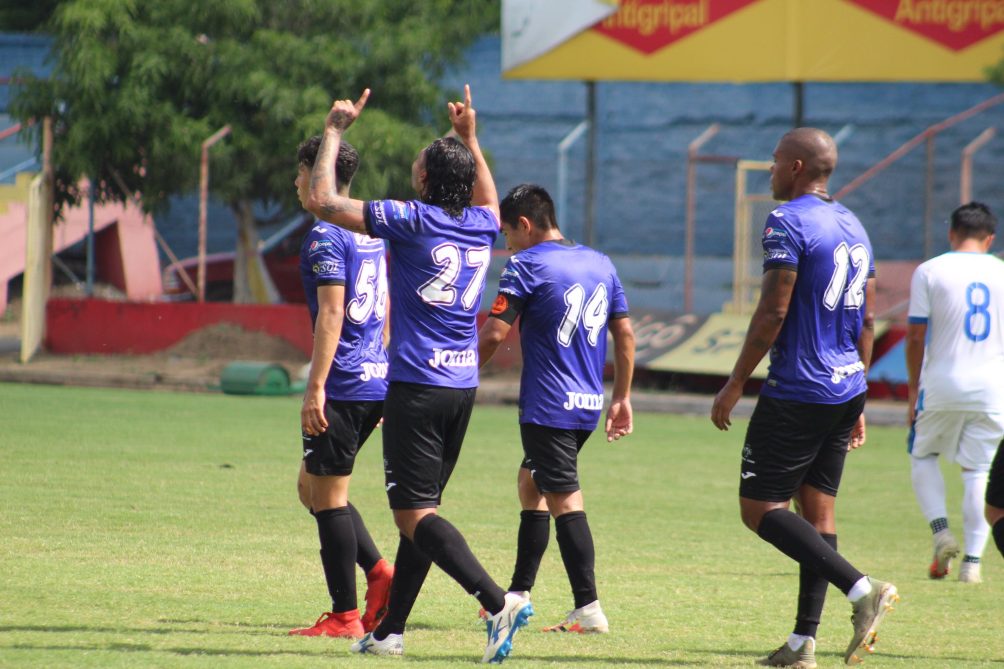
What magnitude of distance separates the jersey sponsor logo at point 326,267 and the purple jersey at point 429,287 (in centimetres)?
43

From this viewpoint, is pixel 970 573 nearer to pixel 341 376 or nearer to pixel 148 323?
pixel 341 376

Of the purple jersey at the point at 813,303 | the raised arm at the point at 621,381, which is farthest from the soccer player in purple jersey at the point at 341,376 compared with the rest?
the purple jersey at the point at 813,303

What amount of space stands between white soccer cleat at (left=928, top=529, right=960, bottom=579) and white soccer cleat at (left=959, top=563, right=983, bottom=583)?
0.30ft

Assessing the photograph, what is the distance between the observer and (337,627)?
20.3ft

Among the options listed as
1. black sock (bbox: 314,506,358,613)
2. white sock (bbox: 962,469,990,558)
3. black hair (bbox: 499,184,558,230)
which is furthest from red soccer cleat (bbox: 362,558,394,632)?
white sock (bbox: 962,469,990,558)

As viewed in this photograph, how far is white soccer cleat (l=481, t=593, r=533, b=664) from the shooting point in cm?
555

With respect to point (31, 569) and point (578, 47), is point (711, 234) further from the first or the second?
point (31, 569)

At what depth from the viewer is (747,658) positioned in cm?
604

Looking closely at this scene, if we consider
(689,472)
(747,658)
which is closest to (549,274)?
(747,658)

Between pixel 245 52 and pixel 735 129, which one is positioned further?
pixel 735 129

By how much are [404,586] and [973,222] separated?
4.39 metres

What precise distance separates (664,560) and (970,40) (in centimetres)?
1602

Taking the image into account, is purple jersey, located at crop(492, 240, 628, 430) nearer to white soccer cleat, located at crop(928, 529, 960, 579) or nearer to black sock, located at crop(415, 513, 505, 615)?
black sock, located at crop(415, 513, 505, 615)

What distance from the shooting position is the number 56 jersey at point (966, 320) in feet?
27.7
